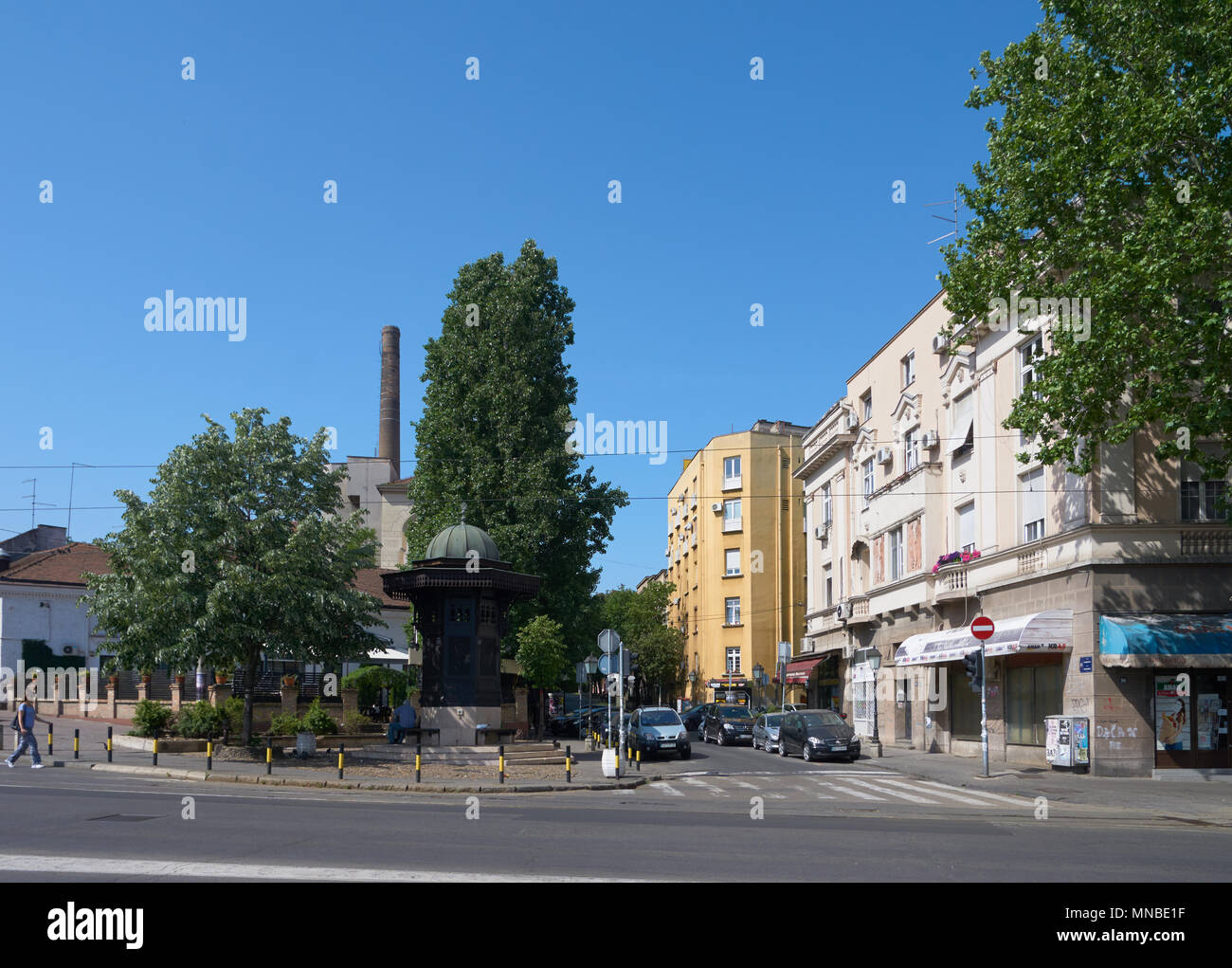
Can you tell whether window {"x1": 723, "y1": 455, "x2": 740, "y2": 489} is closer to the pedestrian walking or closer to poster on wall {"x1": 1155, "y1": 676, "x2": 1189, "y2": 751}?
poster on wall {"x1": 1155, "y1": 676, "x2": 1189, "y2": 751}

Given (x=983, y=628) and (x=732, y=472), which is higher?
(x=732, y=472)

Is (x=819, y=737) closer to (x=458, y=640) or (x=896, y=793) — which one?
(x=896, y=793)

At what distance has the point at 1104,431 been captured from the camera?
72.3ft

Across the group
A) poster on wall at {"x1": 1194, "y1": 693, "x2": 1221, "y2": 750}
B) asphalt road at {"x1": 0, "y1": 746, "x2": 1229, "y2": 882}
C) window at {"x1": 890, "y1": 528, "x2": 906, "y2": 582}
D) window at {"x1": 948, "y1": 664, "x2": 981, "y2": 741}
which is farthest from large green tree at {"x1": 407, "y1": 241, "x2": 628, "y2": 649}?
poster on wall at {"x1": 1194, "y1": 693, "x2": 1221, "y2": 750}

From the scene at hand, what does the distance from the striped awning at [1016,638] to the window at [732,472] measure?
35.9 m

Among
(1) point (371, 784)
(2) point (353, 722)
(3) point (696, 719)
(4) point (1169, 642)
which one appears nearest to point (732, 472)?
(3) point (696, 719)

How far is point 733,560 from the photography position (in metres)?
69.2

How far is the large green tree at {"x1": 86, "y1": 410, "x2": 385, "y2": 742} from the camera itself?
28.0m

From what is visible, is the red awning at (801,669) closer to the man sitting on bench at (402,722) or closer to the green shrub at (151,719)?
the man sitting on bench at (402,722)

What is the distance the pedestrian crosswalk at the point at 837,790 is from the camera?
20.5m

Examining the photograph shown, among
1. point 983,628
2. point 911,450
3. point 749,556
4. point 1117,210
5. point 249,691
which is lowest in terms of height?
point 249,691

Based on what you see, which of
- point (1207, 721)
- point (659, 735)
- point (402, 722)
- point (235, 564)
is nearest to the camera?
point (1207, 721)

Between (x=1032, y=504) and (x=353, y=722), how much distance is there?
2174 cm
